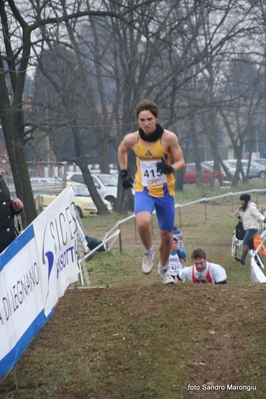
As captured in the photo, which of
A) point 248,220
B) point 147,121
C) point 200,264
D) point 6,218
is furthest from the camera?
point 248,220

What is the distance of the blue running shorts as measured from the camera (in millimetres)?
7779

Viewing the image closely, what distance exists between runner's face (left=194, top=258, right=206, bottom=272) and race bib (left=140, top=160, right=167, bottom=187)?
2.51 meters

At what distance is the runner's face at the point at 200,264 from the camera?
10023 mm

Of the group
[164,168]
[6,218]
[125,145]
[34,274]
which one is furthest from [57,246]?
[164,168]

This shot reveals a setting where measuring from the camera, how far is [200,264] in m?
10.2

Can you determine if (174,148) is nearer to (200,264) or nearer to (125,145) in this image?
(125,145)

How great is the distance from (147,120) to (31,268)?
2113 mm

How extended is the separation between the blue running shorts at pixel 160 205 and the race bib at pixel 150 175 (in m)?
0.13

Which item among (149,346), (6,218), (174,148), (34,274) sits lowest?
(149,346)

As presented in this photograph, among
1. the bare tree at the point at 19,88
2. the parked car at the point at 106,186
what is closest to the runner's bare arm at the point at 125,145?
Result: the bare tree at the point at 19,88

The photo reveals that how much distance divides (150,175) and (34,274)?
6.18 ft

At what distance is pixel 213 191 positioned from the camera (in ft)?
144

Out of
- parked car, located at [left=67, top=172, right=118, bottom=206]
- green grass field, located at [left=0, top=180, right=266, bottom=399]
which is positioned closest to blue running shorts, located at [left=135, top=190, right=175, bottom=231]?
green grass field, located at [left=0, top=180, right=266, bottom=399]

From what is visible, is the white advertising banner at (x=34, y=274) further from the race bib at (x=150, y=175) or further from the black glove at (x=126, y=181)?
the race bib at (x=150, y=175)
